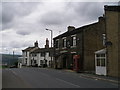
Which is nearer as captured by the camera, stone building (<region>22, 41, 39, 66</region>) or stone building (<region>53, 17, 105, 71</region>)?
stone building (<region>53, 17, 105, 71</region>)

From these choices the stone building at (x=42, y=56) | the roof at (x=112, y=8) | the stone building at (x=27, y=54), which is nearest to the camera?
the roof at (x=112, y=8)

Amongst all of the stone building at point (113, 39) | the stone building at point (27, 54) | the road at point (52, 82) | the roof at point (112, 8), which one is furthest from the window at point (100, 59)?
the stone building at point (27, 54)

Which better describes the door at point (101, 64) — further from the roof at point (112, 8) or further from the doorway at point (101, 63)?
the roof at point (112, 8)

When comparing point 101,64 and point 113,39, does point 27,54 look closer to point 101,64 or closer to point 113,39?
point 101,64

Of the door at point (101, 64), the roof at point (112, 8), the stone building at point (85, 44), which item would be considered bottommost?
the door at point (101, 64)

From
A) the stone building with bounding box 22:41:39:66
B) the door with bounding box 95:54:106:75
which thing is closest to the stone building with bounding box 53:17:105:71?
the door with bounding box 95:54:106:75

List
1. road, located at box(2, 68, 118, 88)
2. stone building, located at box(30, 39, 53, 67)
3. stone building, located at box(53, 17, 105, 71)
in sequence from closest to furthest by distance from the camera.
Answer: road, located at box(2, 68, 118, 88) < stone building, located at box(53, 17, 105, 71) < stone building, located at box(30, 39, 53, 67)

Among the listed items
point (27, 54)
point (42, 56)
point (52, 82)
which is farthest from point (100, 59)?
point (27, 54)

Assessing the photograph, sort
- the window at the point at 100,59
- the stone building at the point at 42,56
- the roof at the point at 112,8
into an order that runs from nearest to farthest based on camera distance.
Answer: the roof at the point at 112,8 → the window at the point at 100,59 → the stone building at the point at 42,56

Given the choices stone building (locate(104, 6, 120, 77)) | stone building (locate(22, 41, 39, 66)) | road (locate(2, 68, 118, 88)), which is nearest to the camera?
road (locate(2, 68, 118, 88))

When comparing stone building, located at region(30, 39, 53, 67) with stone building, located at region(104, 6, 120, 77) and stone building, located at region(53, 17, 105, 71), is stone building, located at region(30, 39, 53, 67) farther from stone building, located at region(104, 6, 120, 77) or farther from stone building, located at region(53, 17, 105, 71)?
stone building, located at region(104, 6, 120, 77)

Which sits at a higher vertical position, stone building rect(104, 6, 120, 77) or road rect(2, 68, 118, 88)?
stone building rect(104, 6, 120, 77)

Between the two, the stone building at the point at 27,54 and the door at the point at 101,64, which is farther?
the stone building at the point at 27,54

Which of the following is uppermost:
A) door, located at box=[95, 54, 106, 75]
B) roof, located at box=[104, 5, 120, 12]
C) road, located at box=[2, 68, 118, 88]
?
roof, located at box=[104, 5, 120, 12]
